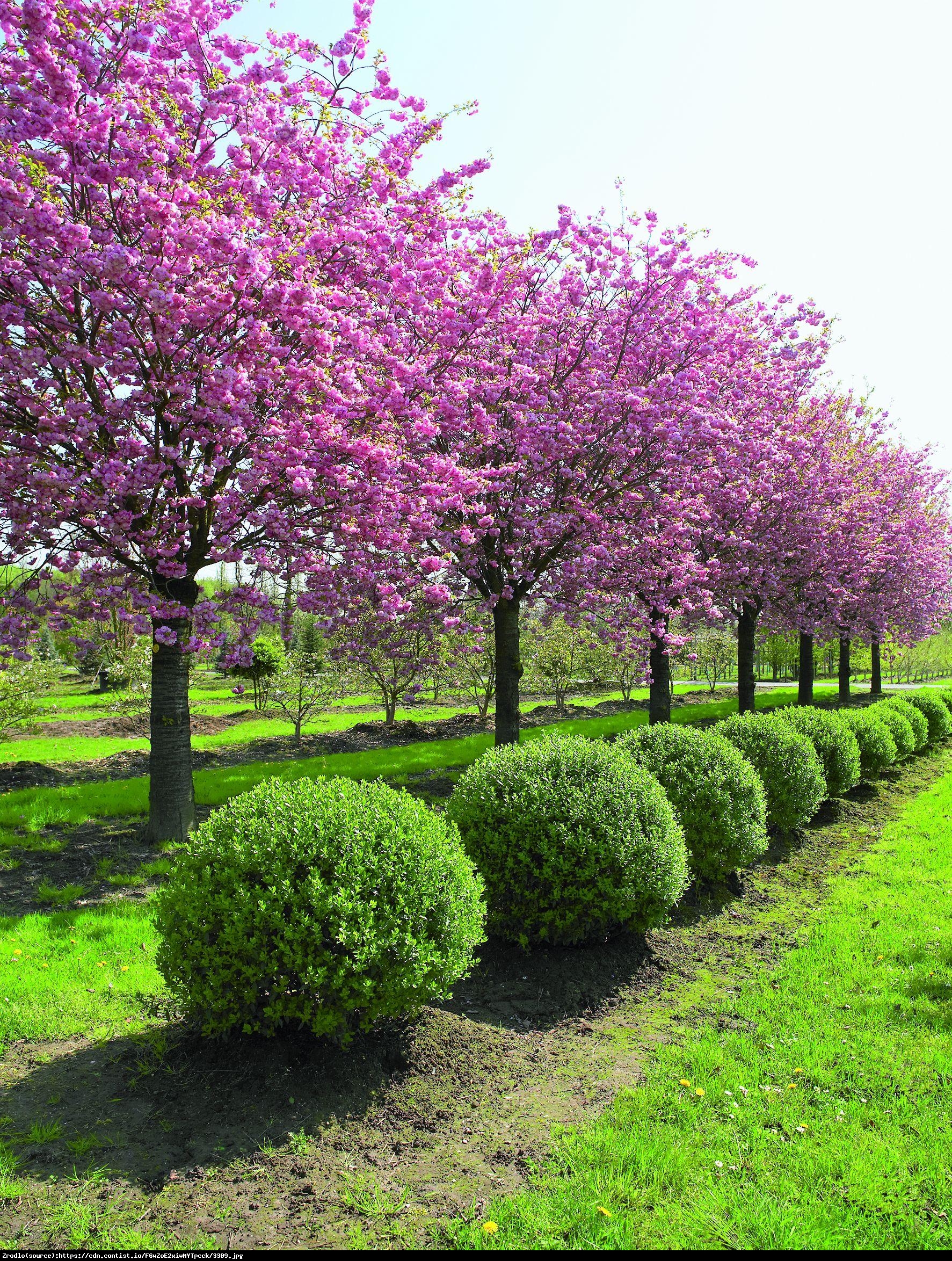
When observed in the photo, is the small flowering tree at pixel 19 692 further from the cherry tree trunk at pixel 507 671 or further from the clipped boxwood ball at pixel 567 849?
the clipped boxwood ball at pixel 567 849

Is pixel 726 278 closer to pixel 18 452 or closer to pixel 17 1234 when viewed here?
pixel 18 452

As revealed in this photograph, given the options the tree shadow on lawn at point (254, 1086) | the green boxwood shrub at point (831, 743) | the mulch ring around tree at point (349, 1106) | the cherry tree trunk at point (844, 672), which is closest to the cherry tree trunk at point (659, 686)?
the green boxwood shrub at point (831, 743)

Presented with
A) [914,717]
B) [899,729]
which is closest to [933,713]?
[914,717]

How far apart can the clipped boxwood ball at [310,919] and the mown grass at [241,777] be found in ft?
10.4

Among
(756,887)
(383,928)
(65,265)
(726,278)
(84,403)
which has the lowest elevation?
(756,887)

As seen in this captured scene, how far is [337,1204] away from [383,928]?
1249mm

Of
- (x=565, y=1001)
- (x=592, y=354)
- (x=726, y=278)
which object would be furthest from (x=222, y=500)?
(x=726, y=278)

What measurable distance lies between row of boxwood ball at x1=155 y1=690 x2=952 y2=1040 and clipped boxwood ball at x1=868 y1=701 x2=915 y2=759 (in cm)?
594

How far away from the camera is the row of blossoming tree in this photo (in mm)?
6516

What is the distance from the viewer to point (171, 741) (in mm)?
8750

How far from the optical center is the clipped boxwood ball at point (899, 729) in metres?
15.2

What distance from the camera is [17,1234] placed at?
290cm

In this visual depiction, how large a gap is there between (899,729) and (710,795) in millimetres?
9922

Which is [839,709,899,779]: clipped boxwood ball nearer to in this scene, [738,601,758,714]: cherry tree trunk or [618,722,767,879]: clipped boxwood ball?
[738,601,758,714]: cherry tree trunk
